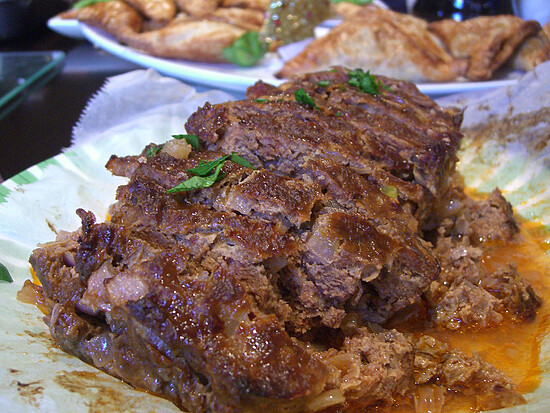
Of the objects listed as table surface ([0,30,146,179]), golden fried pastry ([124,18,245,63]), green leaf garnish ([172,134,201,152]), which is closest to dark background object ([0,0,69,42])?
table surface ([0,30,146,179])

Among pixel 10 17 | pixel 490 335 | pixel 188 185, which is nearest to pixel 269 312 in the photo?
pixel 188 185

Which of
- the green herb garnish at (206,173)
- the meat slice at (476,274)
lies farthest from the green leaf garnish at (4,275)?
the meat slice at (476,274)

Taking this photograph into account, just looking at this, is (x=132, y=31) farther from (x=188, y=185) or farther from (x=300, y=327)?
(x=300, y=327)

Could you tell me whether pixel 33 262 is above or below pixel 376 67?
above

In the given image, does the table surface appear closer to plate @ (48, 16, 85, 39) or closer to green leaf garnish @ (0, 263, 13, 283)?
plate @ (48, 16, 85, 39)

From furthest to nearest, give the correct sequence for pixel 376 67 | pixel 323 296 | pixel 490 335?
pixel 376 67 < pixel 490 335 < pixel 323 296

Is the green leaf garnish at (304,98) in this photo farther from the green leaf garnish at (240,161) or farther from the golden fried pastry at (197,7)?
the golden fried pastry at (197,7)
